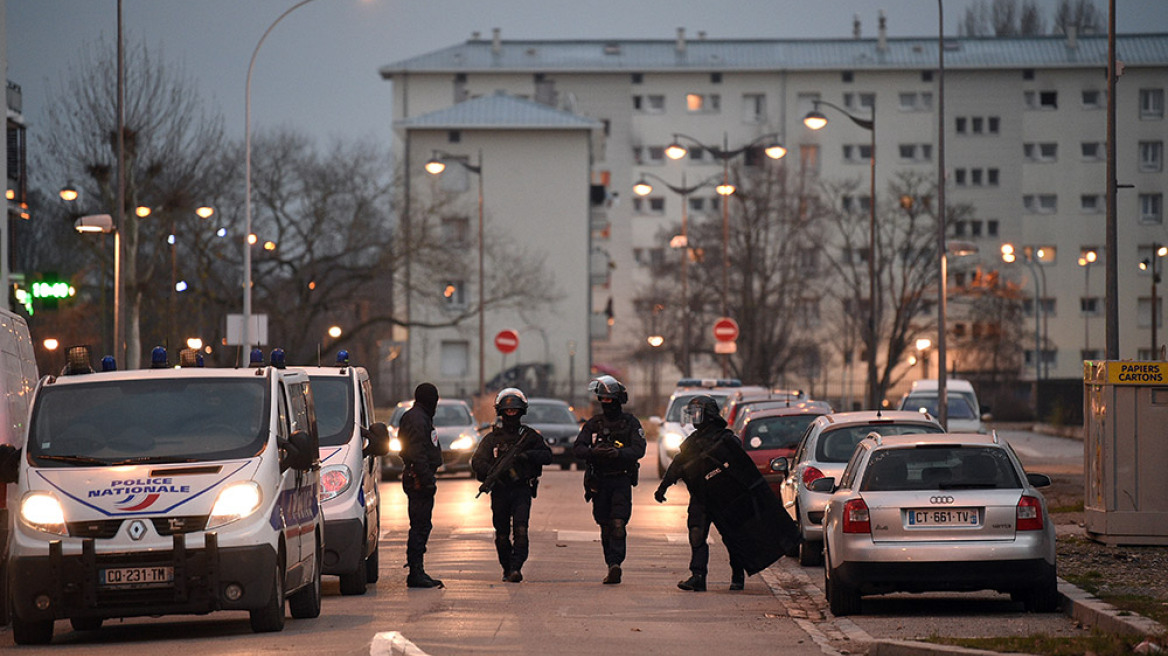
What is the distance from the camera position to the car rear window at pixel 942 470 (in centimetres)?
1348

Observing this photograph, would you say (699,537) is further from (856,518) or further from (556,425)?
(556,425)

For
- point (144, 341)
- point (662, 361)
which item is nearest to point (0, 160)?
point (144, 341)

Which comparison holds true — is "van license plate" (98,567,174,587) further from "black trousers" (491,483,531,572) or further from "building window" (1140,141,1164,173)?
"building window" (1140,141,1164,173)

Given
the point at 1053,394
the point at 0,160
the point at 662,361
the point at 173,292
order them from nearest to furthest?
the point at 0,160
the point at 173,292
the point at 1053,394
the point at 662,361

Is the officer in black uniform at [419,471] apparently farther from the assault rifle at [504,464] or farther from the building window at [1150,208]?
the building window at [1150,208]

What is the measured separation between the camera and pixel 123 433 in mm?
11758

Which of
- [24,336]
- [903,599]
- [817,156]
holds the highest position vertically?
[817,156]

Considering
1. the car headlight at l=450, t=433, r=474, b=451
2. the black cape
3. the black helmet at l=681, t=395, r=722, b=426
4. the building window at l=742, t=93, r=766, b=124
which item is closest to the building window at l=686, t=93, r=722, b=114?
the building window at l=742, t=93, r=766, b=124

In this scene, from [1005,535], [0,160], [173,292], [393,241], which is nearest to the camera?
[1005,535]

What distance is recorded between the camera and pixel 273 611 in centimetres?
1159

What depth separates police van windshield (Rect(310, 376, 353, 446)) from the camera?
50.9 ft

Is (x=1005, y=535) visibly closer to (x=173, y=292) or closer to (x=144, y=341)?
(x=173, y=292)

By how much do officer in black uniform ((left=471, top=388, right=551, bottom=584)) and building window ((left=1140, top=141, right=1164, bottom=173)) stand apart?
9291 cm

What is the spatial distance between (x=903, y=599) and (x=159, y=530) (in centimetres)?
671
